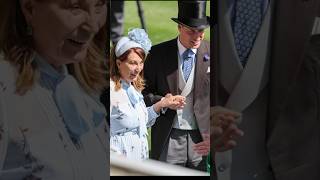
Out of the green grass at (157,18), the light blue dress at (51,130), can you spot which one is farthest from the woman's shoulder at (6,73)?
the green grass at (157,18)

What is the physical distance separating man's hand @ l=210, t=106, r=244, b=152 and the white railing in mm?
597

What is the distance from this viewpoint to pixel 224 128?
12.7 feet

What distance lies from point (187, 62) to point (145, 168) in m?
0.82

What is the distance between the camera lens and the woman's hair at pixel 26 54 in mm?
3762

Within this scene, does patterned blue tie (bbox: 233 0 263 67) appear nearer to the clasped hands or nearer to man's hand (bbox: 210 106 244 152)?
man's hand (bbox: 210 106 244 152)

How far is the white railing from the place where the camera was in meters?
4.45

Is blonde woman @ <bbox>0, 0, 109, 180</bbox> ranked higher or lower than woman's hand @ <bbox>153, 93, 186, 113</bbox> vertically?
higher

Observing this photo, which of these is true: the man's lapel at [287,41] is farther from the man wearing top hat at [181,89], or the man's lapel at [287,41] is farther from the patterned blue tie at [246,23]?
the man wearing top hat at [181,89]

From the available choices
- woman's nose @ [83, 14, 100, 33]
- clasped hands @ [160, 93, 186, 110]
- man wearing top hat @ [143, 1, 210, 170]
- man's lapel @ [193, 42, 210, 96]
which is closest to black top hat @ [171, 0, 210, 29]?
man wearing top hat @ [143, 1, 210, 170]

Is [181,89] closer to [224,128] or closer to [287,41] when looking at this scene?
[224,128]

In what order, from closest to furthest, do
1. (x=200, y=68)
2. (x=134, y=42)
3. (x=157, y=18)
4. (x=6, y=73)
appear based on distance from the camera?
(x=6, y=73) → (x=200, y=68) → (x=134, y=42) → (x=157, y=18)

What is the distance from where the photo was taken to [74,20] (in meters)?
3.77

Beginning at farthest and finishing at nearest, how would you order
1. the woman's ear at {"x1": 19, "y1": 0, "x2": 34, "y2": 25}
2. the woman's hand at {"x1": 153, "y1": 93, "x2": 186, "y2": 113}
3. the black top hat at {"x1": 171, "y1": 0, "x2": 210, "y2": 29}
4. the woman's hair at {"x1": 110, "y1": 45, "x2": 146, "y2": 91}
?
the woman's hair at {"x1": 110, "y1": 45, "x2": 146, "y2": 91} → the woman's hand at {"x1": 153, "y1": 93, "x2": 186, "y2": 113} → the black top hat at {"x1": 171, "y1": 0, "x2": 210, "y2": 29} → the woman's ear at {"x1": 19, "y1": 0, "x2": 34, "y2": 25}

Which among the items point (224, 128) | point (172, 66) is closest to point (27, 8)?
point (172, 66)
